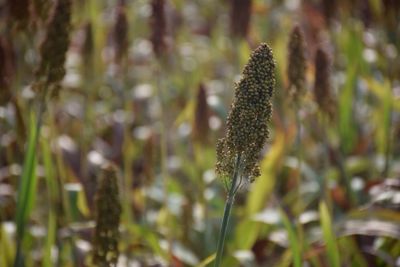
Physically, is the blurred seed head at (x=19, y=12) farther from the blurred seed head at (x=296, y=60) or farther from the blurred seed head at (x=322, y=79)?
the blurred seed head at (x=322, y=79)

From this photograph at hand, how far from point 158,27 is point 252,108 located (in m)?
1.80

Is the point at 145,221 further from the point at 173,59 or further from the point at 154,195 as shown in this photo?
the point at 173,59

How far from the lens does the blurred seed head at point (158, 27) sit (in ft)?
12.9

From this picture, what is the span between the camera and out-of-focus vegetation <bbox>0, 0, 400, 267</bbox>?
12.0 ft

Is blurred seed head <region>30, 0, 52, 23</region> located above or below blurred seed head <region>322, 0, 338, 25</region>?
below

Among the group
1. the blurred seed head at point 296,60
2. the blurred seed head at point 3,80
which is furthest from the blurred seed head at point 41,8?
the blurred seed head at point 296,60

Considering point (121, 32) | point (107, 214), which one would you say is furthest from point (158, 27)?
point (107, 214)

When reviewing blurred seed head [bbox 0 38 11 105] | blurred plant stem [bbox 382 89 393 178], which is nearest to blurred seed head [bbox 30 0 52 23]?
blurred seed head [bbox 0 38 11 105]

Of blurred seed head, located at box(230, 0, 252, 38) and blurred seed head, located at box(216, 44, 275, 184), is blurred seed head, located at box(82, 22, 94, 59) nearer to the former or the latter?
blurred seed head, located at box(230, 0, 252, 38)

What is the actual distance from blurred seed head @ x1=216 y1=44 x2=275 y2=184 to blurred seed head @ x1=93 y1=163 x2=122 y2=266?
0.76m

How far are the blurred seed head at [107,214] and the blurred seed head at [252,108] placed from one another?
755 mm

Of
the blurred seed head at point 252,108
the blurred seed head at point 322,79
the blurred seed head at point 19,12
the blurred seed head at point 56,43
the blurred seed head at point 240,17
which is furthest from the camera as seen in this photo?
the blurred seed head at point 240,17

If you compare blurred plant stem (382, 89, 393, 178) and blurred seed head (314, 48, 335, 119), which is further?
blurred plant stem (382, 89, 393, 178)

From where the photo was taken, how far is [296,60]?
3605 millimetres
